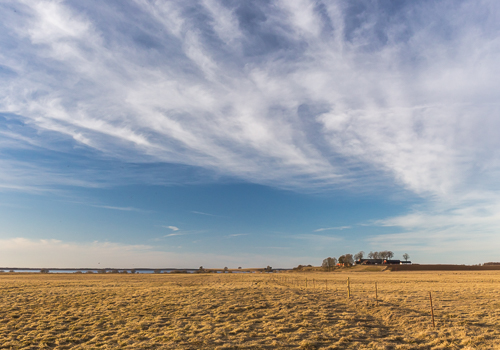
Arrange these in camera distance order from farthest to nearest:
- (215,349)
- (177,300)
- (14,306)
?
1. (177,300)
2. (14,306)
3. (215,349)

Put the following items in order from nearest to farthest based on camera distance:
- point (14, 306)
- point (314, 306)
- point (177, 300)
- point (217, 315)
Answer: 1. point (217, 315)
2. point (314, 306)
3. point (14, 306)
4. point (177, 300)

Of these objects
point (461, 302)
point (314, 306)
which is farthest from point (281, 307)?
point (461, 302)

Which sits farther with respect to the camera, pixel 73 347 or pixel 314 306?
pixel 314 306

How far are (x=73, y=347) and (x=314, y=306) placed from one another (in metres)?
19.1

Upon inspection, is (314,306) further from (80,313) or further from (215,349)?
(80,313)

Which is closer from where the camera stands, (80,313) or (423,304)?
(80,313)

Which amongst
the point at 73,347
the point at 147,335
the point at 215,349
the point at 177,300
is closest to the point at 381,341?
the point at 215,349

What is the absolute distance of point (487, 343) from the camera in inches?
647

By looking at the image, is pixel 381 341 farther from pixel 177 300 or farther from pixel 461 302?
pixel 177 300

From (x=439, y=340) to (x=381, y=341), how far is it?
124 inches

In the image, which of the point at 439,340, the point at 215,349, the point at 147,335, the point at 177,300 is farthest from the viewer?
the point at 177,300

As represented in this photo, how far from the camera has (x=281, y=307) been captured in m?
27.1

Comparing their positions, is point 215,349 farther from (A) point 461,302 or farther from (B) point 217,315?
(A) point 461,302

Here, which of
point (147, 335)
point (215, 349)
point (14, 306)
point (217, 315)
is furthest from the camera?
point (14, 306)
